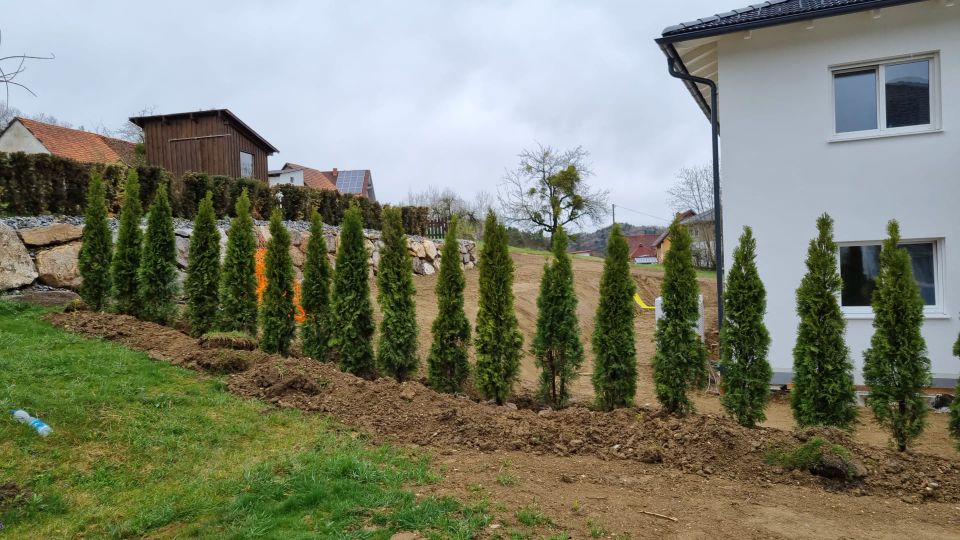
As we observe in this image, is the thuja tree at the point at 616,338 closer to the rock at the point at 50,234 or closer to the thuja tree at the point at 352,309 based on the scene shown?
the thuja tree at the point at 352,309

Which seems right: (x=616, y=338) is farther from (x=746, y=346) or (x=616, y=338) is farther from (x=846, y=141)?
(x=846, y=141)

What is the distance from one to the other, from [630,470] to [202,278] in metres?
6.53

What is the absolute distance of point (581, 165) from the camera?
35875 mm

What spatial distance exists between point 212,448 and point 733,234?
7.42m

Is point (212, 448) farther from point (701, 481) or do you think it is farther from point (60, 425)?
point (701, 481)

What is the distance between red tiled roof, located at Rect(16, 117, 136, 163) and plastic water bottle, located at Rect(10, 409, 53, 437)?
78.1ft

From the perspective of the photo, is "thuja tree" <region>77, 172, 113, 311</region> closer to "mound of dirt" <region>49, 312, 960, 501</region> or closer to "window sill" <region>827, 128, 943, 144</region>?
"mound of dirt" <region>49, 312, 960, 501</region>

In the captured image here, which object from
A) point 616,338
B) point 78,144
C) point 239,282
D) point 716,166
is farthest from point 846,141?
point 78,144

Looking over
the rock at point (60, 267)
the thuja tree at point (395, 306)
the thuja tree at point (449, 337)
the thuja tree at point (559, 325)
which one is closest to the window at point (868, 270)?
the thuja tree at point (559, 325)

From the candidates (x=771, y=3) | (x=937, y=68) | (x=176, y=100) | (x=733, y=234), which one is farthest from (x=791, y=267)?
(x=176, y=100)

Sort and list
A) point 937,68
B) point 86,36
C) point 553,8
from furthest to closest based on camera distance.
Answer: point 553,8 → point 937,68 → point 86,36

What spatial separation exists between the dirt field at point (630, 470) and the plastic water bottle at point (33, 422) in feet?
5.50

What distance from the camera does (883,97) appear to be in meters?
7.77

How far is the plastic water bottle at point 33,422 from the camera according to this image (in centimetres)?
434
